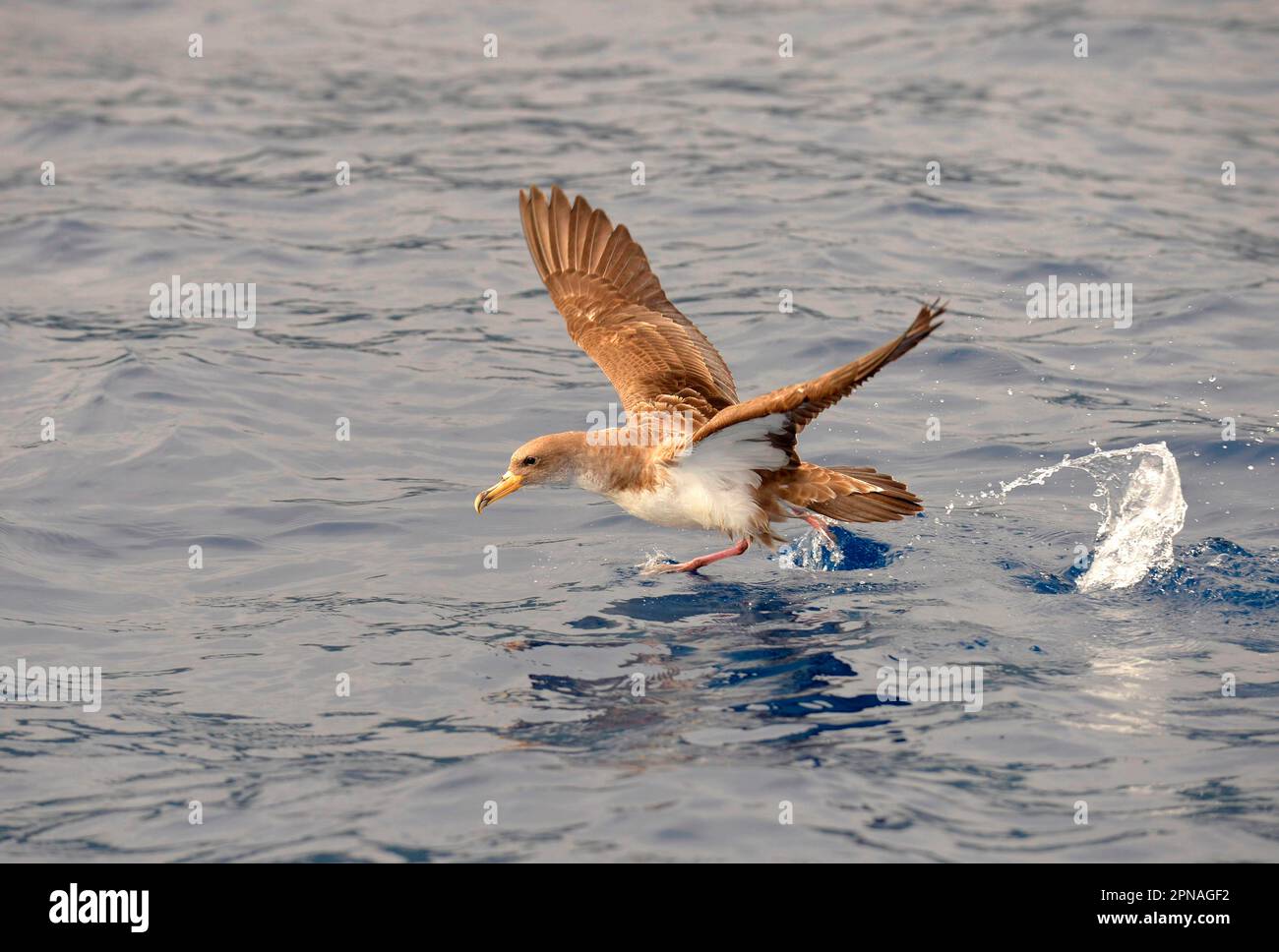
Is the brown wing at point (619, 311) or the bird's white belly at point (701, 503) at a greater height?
the brown wing at point (619, 311)

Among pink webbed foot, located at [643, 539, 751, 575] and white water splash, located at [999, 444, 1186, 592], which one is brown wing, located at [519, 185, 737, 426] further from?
white water splash, located at [999, 444, 1186, 592]

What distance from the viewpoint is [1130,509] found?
9.57m

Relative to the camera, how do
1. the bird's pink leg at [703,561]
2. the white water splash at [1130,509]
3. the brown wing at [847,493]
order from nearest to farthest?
1. the brown wing at [847,493]
2. the white water splash at [1130,509]
3. the bird's pink leg at [703,561]

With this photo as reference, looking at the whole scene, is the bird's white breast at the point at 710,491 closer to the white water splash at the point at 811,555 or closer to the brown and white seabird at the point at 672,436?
the brown and white seabird at the point at 672,436

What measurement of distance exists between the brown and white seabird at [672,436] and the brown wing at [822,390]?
0.03 ft

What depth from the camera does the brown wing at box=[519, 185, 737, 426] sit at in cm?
990

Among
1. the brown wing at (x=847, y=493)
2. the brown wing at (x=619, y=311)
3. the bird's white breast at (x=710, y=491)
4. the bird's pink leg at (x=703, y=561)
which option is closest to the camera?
the brown wing at (x=847, y=493)

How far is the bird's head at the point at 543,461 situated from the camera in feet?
30.1

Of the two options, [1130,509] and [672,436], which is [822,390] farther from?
[1130,509]

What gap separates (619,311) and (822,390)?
3476 mm

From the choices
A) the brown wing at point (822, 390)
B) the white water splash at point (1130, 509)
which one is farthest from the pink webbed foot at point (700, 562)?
the white water splash at point (1130, 509)
